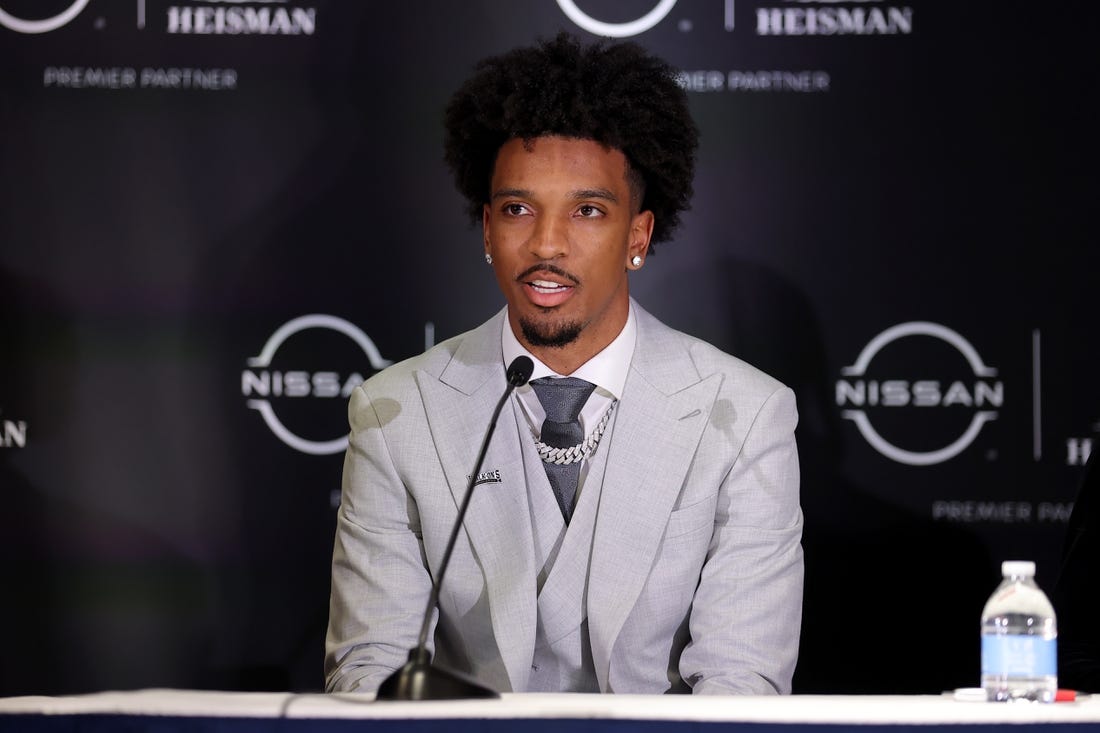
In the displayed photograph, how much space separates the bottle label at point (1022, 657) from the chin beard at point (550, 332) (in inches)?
43.6

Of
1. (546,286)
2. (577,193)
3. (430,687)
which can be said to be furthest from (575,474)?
(430,687)

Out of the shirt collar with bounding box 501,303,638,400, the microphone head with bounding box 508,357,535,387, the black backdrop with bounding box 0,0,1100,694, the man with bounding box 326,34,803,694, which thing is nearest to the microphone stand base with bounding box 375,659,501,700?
the microphone head with bounding box 508,357,535,387

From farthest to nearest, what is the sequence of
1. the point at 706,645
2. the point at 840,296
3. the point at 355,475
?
1. the point at 840,296
2. the point at 355,475
3. the point at 706,645

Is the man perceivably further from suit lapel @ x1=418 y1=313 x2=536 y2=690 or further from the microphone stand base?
the microphone stand base

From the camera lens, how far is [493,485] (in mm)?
2469

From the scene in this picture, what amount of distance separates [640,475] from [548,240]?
0.47 metres

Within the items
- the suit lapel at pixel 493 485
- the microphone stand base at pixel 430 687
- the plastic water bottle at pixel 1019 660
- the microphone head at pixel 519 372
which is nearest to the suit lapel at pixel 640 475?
the suit lapel at pixel 493 485

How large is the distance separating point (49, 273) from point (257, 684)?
1.19m

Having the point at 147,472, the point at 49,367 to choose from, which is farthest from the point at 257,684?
the point at 49,367

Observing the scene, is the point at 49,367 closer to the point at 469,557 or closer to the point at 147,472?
the point at 147,472

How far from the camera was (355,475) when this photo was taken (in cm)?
258

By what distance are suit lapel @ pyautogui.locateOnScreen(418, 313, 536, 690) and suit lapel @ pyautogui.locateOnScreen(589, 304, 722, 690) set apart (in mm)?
131

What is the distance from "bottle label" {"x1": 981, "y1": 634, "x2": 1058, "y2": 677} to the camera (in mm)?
1611

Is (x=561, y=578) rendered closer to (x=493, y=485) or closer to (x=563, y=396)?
(x=493, y=485)
